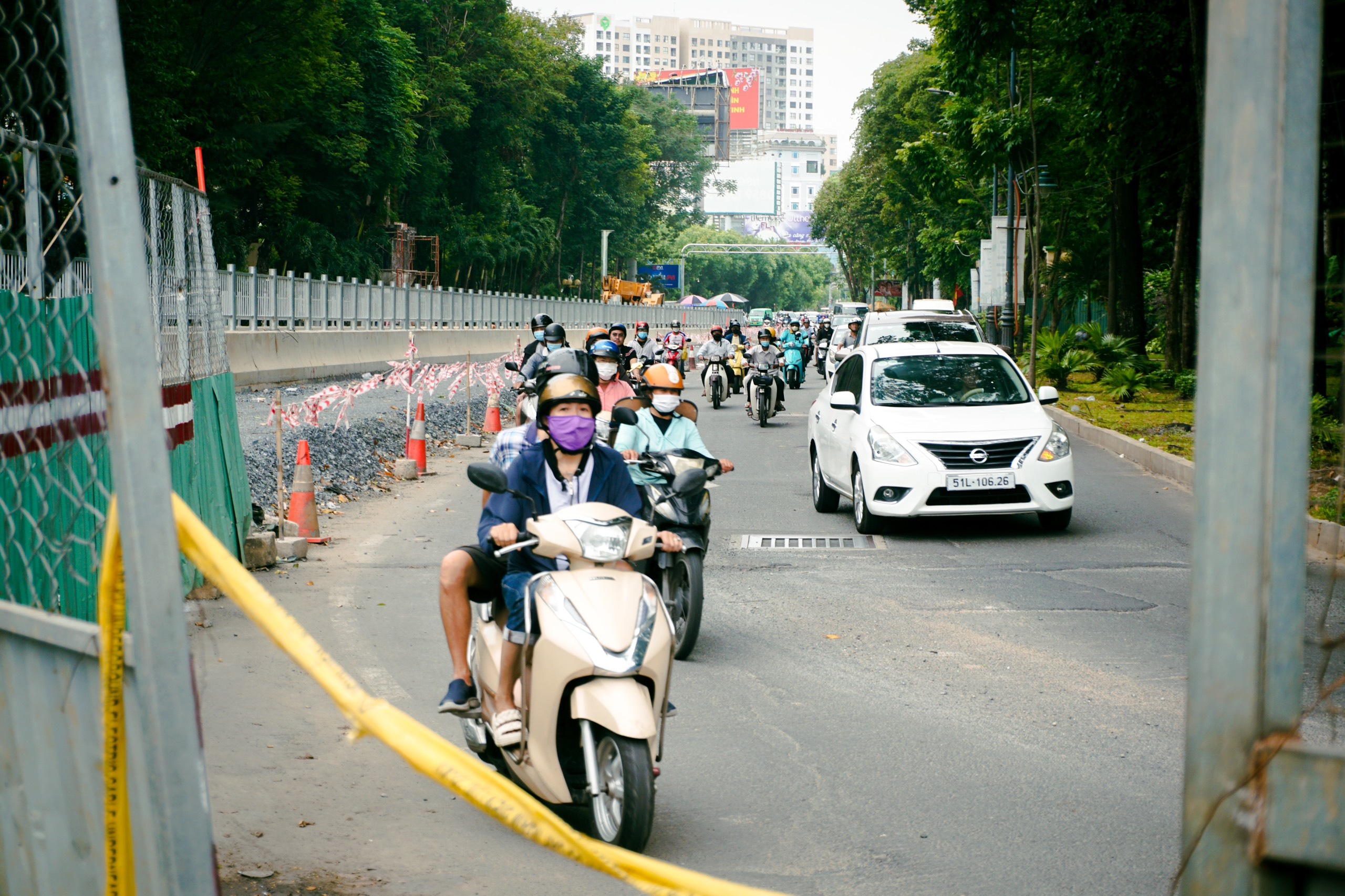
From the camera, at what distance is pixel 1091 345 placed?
30.3 m

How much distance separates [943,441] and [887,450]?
477 mm

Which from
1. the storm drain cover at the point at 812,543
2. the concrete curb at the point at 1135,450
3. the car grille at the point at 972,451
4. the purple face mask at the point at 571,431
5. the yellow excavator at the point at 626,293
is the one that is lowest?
the storm drain cover at the point at 812,543

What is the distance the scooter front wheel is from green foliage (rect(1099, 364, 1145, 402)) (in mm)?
21546

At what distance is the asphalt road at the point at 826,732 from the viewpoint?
447cm

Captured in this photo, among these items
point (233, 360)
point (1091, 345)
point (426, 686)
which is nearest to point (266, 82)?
point (233, 360)

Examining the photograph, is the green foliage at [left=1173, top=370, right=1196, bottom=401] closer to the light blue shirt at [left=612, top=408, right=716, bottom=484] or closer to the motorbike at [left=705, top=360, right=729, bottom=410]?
the motorbike at [left=705, top=360, right=729, bottom=410]

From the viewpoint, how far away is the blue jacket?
510 cm

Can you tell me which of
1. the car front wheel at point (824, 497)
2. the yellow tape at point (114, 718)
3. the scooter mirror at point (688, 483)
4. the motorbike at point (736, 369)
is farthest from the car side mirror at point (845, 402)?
the motorbike at point (736, 369)

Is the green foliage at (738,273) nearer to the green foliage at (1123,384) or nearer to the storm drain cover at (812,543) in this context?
the green foliage at (1123,384)

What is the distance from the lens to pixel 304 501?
10.7 metres

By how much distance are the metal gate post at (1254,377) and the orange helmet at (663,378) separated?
21.5 feet

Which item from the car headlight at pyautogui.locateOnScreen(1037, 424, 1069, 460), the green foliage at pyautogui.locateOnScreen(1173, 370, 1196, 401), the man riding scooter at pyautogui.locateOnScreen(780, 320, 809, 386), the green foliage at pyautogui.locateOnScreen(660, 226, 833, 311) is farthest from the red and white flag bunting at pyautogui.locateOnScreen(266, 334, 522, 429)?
the green foliage at pyautogui.locateOnScreen(660, 226, 833, 311)

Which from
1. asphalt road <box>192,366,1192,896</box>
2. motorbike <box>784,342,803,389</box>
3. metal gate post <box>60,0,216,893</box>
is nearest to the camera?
metal gate post <box>60,0,216,893</box>

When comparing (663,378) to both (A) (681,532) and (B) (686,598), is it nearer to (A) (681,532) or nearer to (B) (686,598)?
(A) (681,532)
